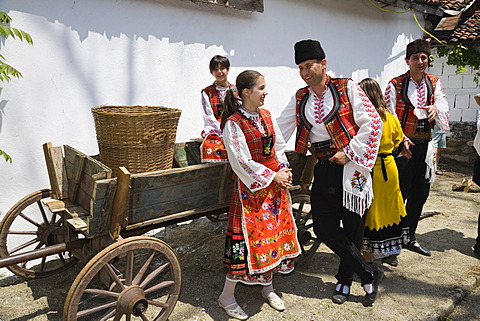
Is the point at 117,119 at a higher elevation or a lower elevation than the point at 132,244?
higher

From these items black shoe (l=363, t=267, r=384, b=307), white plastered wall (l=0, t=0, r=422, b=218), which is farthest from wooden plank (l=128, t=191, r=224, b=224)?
white plastered wall (l=0, t=0, r=422, b=218)

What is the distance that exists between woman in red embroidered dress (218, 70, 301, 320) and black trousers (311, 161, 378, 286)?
0.30 metres

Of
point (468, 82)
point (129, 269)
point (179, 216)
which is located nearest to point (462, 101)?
point (468, 82)

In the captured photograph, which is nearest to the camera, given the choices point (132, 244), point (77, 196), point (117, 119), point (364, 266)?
point (132, 244)

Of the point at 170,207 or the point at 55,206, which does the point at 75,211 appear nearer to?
the point at 55,206

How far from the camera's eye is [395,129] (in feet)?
12.4

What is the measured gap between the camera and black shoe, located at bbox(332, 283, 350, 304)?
3605mm

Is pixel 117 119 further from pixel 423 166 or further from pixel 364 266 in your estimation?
pixel 423 166

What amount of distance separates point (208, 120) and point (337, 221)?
1.58 metres

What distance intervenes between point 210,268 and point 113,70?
7.18 feet

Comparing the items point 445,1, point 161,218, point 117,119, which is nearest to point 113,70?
point 117,119

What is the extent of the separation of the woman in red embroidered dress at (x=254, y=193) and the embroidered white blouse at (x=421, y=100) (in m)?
1.46

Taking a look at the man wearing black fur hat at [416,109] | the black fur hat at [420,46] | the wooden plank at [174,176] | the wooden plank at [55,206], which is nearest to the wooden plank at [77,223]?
the wooden plank at [55,206]

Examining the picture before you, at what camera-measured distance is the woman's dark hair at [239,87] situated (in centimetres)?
312
